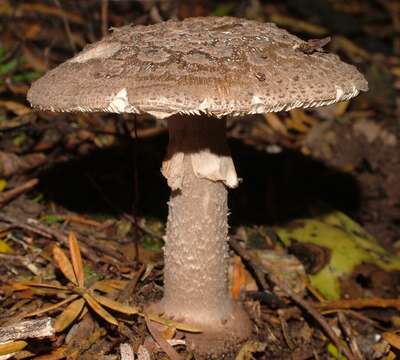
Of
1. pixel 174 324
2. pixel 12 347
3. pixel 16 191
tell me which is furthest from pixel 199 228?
pixel 16 191

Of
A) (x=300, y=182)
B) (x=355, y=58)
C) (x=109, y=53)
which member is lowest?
(x=300, y=182)

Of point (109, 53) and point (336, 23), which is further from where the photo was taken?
point (336, 23)

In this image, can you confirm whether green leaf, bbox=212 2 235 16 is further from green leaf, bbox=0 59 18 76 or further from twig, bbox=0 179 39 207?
twig, bbox=0 179 39 207

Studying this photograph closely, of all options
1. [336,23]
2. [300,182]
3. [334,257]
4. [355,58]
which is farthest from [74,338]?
[336,23]

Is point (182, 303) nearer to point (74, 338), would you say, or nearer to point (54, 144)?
point (74, 338)

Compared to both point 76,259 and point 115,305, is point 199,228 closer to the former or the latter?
point 115,305

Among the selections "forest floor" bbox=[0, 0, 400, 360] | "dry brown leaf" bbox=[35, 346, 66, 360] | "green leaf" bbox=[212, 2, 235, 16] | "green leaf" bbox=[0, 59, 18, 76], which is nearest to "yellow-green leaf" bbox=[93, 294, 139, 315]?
"forest floor" bbox=[0, 0, 400, 360]

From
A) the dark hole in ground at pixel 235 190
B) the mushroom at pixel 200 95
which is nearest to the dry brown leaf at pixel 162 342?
the mushroom at pixel 200 95
